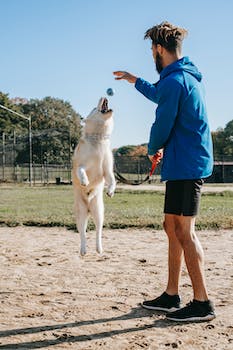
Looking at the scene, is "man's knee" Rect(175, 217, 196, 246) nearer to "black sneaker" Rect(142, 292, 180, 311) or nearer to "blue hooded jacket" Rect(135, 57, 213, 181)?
"blue hooded jacket" Rect(135, 57, 213, 181)

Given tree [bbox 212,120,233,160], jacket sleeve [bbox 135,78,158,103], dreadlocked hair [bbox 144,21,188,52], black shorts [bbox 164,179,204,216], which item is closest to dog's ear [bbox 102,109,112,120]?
→ jacket sleeve [bbox 135,78,158,103]

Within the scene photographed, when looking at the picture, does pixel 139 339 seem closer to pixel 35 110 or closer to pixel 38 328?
pixel 38 328

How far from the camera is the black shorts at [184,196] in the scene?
404cm

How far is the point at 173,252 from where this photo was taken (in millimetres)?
4398

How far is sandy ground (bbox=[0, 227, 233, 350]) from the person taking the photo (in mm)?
3678

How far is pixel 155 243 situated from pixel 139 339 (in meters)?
4.74

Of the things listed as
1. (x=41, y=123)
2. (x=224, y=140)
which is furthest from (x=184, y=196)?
(x=224, y=140)

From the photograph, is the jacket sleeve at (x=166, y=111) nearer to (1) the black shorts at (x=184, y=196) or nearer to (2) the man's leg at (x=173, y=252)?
(1) the black shorts at (x=184, y=196)

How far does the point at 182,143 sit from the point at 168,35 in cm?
96

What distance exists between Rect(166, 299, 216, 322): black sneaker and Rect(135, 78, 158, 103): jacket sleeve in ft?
6.35

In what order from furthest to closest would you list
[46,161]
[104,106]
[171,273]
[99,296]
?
1. [46,161]
2. [99,296]
3. [104,106]
4. [171,273]

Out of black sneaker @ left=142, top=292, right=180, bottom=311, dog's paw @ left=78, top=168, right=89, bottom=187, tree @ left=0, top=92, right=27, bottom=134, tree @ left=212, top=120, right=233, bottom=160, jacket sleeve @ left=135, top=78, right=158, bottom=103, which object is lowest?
black sneaker @ left=142, top=292, right=180, bottom=311

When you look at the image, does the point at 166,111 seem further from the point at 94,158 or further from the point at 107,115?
the point at 94,158

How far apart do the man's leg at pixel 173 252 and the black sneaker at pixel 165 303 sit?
5 cm
